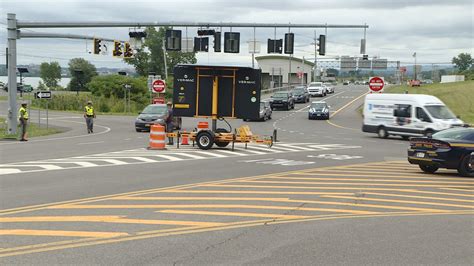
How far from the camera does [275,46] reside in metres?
35.1

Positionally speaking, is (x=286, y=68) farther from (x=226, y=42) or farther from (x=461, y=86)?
(x=226, y=42)

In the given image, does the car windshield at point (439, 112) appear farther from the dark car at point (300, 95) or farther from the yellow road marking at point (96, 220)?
the dark car at point (300, 95)

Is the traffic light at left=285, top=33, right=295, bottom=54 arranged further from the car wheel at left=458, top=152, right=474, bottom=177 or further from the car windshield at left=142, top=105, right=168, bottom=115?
the car wheel at left=458, top=152, right=474, bottom=177

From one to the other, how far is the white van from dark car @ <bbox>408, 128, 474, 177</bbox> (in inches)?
474

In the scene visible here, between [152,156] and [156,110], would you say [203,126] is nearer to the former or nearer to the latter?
[152,156]

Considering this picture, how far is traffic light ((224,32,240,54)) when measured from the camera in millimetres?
33812

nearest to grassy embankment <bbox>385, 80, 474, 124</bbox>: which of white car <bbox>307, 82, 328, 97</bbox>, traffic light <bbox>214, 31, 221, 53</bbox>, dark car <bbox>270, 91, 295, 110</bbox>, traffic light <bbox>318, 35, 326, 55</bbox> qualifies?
traffic light <bbox>318, 35, 326, 55</bbox>

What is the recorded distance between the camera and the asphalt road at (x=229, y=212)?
687cm

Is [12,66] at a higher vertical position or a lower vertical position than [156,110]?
higher

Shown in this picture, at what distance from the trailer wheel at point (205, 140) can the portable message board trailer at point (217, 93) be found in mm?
185

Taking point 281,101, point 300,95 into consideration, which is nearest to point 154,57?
point 300,95

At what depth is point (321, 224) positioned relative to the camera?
8.60m

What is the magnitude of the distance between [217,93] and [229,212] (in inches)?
528

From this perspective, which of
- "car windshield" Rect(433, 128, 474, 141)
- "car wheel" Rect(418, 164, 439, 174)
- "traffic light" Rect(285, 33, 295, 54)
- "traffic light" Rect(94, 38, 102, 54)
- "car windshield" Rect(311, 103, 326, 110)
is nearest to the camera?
"car windshield" Rect(433, 128, 474, 141)
